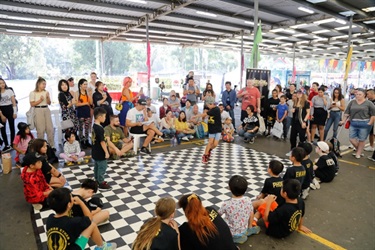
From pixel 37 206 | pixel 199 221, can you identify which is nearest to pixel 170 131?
pixel 37 206

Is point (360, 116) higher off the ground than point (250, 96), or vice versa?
point (250, 96)

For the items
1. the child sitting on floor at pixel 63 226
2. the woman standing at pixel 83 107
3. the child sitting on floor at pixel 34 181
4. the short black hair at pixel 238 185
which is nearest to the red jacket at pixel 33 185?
the child sitting on floor at pixel 34 181

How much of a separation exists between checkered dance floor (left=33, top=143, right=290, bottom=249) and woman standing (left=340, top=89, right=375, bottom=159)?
2029 mm

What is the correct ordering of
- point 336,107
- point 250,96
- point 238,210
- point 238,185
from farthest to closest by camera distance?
point 250,96
point 336,107
point 238,210
point 238,185

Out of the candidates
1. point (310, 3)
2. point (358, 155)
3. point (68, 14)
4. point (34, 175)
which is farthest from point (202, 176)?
point (68, 14)

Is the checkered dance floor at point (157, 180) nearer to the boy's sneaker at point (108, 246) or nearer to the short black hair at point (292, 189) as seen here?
the boy's sneaker at point (108, 246)

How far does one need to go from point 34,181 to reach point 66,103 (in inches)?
119

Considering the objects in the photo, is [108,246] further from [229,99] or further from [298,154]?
[229,99]

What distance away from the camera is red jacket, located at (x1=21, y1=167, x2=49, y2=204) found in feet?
11.3

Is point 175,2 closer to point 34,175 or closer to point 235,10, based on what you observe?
point 235,10

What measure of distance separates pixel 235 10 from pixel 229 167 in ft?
24.2

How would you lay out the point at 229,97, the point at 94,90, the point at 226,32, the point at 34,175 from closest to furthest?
the point at 34,175 < the point at 94,90 < the point at 229,97 < the point at 226,32

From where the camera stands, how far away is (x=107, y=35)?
49.2 ft

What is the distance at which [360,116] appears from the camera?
18.9 feet
